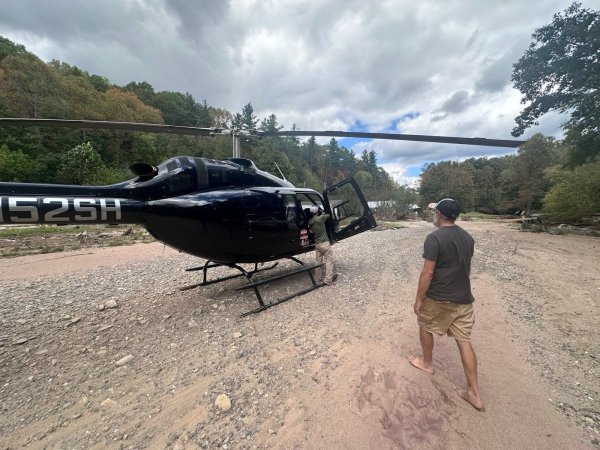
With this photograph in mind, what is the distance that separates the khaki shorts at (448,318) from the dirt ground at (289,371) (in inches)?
23.6

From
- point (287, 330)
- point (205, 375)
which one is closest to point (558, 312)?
point (287, 330)

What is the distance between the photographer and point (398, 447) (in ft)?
7.13

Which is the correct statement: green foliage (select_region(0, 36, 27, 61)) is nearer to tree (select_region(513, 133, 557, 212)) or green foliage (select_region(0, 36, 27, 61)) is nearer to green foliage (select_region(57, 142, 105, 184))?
green foliage (select_region(57, 142, 105, 184))

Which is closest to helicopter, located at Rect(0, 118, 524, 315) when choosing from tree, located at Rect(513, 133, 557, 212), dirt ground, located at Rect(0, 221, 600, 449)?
dirt ground, located at Rect(0, 221, 600, 449)

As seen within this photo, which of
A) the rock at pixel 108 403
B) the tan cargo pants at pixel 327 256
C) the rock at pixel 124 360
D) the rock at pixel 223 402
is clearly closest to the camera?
the rock at pixel 223 402

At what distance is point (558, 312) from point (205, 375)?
20.0 feet

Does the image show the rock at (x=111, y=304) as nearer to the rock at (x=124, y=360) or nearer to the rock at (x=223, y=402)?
the rock at (x=124, y=360)

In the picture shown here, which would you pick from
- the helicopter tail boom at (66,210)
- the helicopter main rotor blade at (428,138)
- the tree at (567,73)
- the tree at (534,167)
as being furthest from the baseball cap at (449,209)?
the tree at (534,167)

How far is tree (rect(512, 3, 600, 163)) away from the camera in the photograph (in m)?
14.8

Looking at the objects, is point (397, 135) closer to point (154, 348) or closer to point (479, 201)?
point (154, 348)

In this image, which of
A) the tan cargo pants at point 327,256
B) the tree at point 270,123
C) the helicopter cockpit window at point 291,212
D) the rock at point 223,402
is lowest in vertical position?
the rock at point 223,402

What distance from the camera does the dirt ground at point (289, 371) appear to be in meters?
2.35

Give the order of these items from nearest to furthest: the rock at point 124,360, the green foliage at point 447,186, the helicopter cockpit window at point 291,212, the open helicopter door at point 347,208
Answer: the rock at point 124,360, the helicopter cockpit window at point 291,212, the open helicopter door at point 347,208, the green foliage at point 447,186

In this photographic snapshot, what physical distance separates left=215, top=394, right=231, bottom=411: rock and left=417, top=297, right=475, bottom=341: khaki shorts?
2.29m
